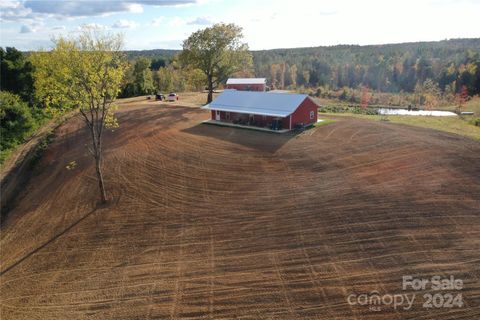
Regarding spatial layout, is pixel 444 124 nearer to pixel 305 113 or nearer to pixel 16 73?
pixel 305 113

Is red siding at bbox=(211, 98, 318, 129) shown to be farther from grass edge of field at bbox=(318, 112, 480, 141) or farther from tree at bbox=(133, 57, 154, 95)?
tree at bbox=(133, 57, 154, 95)

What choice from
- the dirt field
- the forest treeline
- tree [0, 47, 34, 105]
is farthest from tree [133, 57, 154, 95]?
the dirt field

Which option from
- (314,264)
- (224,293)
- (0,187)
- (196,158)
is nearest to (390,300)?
(314,264)

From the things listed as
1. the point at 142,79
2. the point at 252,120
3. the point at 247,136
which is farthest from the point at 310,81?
the point at 247,136

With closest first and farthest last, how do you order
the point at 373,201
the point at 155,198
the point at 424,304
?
the point at 424,304 < the point at 373,201 < the point at 155,198

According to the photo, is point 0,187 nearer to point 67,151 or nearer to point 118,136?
point 67,151

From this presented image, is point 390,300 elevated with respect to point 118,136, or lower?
lower
